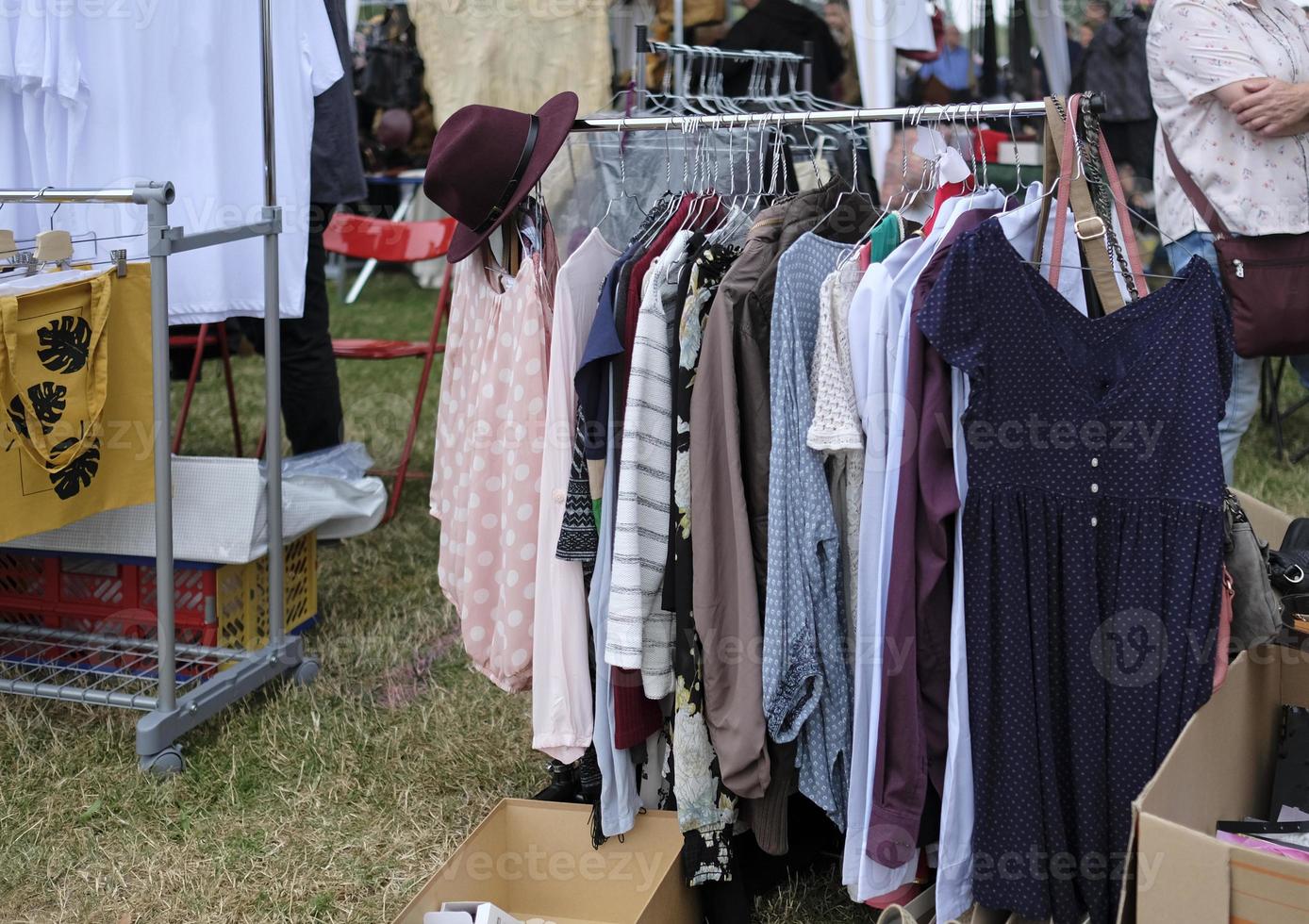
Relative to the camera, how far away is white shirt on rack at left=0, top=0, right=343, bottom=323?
10.4 ft

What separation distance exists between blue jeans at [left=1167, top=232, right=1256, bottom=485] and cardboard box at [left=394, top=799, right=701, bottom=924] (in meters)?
1.79

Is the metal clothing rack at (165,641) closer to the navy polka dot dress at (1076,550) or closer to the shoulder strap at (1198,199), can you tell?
the navy polka dot dress at (1076,550)

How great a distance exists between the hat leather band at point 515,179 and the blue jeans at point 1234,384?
169 cm

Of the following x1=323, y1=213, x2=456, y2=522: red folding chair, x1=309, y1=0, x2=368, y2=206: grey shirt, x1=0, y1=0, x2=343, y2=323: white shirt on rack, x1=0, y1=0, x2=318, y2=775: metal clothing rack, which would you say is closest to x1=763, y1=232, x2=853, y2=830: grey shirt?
x1=0, y1=0, x2=318, y2=775: metal clothing rack

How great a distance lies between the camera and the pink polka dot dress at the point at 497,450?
213 centimetres

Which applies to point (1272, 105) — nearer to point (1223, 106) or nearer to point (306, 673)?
point (1223, 106)

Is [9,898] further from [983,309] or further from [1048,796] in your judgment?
[983,309]

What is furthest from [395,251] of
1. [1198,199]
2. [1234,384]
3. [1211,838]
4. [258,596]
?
[1211,838]

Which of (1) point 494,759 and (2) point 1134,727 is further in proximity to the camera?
(1) point 494,759

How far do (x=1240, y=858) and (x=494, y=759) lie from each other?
1631 mm

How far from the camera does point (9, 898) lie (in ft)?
7.54

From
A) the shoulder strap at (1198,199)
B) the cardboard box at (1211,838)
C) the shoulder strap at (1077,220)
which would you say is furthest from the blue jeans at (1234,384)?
the shoulder strap at (1077,220)

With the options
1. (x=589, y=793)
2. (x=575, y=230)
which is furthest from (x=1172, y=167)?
(x=589, y=793)

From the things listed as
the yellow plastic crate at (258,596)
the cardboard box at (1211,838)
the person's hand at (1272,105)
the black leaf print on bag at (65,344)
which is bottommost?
the yellow plastic crate at (258,596)
